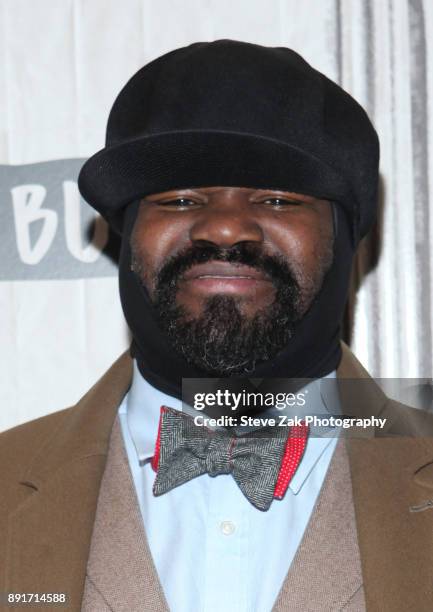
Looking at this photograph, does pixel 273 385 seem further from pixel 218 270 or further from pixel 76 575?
pixel 76 575

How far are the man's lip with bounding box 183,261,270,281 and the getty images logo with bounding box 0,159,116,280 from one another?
53cm

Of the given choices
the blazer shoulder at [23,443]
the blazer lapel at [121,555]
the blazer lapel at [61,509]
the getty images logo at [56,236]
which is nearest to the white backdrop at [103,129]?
the getty images logo at [56,236]

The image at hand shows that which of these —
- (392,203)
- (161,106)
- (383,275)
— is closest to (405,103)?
(392,203)

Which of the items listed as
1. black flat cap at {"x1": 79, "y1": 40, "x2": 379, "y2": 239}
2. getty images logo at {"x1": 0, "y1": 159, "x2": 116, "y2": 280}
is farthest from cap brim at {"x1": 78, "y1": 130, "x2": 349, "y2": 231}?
getty images logo at {"x1": 0, "y1": 159, "x2": 116, "y2": 280}

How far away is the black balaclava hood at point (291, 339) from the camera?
1444 millimetres

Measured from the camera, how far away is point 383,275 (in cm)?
185

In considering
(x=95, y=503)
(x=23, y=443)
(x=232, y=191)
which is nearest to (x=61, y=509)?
(x=95, y=503)

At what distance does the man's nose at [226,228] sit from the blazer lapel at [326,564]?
Result: 1.31 ft

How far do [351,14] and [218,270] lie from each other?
0.76 meters

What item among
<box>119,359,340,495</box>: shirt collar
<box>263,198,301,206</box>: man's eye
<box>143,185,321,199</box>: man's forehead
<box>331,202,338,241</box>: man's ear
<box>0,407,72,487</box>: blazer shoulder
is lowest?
<box>0,407,72,487</box>: blazer shoulder

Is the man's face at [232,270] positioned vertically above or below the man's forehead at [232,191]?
below

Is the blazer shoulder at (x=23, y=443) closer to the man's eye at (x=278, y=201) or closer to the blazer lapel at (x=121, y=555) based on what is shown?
the blazer lapel at (x=121, y=555)

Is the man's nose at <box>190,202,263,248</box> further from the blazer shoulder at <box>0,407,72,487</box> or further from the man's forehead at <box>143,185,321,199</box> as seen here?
the blazer shoulder at <box>0,407,72,487</box>

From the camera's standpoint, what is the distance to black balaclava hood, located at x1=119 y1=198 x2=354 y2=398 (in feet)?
4.74
